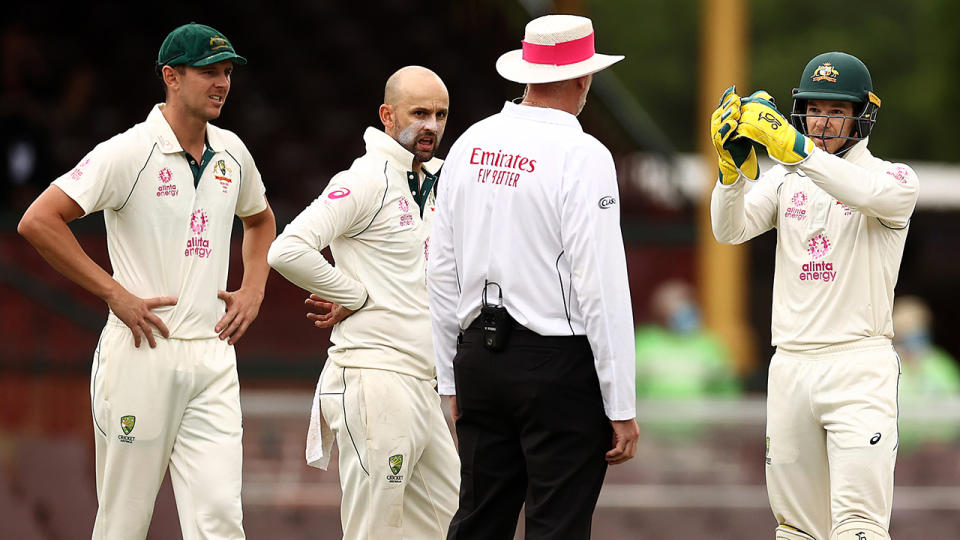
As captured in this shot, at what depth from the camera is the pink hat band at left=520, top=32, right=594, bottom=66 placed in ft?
14.6

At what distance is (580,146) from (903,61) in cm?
2847

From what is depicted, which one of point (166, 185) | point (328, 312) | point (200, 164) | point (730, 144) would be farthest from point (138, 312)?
point (730, 144)

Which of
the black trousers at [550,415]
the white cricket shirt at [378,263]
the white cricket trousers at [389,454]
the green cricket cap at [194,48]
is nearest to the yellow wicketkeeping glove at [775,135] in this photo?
the black trousers at [550,415]

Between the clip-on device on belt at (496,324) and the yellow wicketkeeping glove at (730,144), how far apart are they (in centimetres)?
89

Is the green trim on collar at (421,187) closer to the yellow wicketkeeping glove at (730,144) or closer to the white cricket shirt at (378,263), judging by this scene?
the white cricket shirt at (378,263)

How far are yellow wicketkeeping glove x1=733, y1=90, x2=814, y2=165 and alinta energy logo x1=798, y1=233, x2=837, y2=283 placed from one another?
14.2 inches

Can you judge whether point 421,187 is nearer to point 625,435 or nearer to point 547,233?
point 547,233

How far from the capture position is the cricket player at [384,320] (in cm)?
496

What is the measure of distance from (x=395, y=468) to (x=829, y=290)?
5.09 ft

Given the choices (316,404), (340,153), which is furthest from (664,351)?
(316,404)

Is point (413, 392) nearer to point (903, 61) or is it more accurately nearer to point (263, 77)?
point (263, 77)

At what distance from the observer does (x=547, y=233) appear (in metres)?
4.34

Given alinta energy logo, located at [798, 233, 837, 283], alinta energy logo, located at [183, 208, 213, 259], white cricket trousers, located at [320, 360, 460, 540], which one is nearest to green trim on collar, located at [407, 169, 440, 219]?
white cricket trousers, located at [320, 360, 460, 540]

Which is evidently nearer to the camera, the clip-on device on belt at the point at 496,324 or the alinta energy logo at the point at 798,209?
the clip-on device on belt at the point at 496,324
